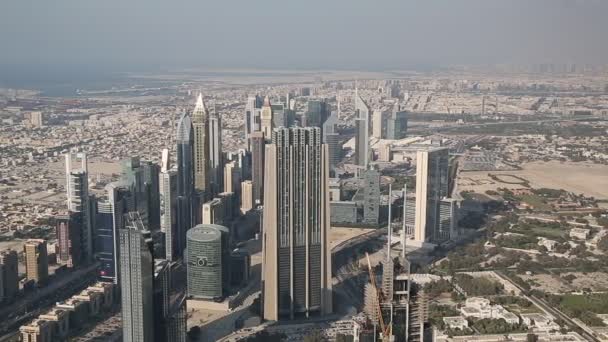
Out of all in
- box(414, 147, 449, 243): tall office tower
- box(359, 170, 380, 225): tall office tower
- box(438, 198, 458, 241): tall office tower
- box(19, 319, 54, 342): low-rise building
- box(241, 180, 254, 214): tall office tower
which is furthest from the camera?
box(241, 180, 254, 214): tall office tower

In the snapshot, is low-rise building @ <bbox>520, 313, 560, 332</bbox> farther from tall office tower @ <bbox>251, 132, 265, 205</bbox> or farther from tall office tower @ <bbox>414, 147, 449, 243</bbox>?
tall office tower @ <bbox>251, 132, 265, 205</bbox>

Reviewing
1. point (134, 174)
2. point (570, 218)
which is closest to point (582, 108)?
point (570, 218)

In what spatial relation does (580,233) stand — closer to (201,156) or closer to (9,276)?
(201,156)

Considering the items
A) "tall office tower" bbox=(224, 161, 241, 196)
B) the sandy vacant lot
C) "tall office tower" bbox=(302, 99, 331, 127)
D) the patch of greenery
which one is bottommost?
the patch of greenery

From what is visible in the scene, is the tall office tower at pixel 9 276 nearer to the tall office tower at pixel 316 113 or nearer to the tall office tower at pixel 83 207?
the tall office tower at pixel 83 207

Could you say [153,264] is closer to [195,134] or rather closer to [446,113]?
[195,134]

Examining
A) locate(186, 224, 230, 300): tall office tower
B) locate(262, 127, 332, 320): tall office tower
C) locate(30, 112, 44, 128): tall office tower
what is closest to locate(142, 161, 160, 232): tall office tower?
locate(186, 224, 230, 300): tall office tower

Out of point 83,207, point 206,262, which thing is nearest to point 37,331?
point 206,262
